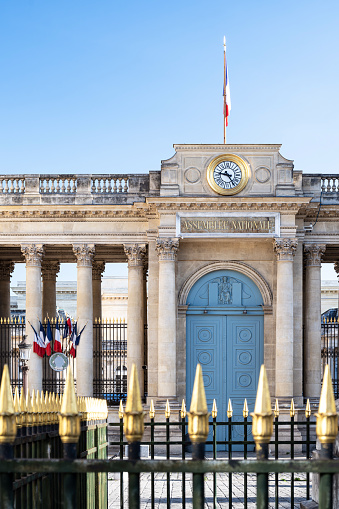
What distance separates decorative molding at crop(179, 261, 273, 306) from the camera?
33.2 metres

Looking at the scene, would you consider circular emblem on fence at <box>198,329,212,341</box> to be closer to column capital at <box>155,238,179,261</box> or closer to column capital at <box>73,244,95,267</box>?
column capital at <box>155,238,179,261</box>

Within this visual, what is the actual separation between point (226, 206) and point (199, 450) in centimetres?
2729

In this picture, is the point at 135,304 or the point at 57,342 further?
the point at 135,304

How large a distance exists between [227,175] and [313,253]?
17.3 ft

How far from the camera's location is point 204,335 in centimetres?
3319

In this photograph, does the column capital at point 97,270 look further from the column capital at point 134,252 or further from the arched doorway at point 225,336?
the arched doorway at point 225,336

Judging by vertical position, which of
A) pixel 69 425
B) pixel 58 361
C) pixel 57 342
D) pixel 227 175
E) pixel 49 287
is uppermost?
pixel 227 175

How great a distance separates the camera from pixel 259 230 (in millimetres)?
31828

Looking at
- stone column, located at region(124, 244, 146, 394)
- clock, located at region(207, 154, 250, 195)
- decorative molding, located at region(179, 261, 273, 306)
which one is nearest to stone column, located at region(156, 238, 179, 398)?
decorative molding, located at region(179, 261, 273, 306)

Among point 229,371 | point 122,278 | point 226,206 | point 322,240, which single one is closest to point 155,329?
point 229,371

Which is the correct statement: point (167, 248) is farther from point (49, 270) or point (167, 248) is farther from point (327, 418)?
point (327, 418)

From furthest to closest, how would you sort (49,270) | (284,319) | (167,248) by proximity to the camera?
1. (49,270)
2. (167,248)
3. (284,319)

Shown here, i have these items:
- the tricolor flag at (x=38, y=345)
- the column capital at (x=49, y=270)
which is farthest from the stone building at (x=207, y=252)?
the column capital at (x=49, y=270)

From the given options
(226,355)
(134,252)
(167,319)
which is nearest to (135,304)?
(134,252)
